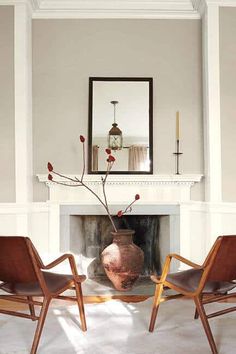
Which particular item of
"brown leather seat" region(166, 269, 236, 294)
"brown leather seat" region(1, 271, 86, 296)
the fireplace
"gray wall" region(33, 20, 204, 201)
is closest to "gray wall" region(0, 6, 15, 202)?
"gray wall" region(33, 20, 204, 201)

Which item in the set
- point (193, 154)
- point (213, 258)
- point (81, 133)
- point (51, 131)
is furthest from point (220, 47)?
point (213, 258)

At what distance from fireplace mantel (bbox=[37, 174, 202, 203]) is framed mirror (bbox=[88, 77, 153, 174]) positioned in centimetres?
10

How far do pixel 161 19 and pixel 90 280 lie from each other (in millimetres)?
2788

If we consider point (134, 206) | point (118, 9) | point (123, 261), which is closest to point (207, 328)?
point (123, 261)

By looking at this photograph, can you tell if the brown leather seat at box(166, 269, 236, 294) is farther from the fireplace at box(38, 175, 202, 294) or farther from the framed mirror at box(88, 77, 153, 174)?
the framed mirror at box(88, 77, 153, 174)

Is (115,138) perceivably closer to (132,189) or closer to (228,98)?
(132,189)

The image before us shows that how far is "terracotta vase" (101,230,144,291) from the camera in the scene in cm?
350

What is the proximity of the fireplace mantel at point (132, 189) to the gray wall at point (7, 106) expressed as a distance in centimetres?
37

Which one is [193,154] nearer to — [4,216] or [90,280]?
[90,280]

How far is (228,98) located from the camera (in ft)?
12.0

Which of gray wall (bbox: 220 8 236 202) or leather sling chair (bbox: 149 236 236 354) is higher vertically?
gray wall (bbox: 220 8 236 202)

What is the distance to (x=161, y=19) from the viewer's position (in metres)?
3.87

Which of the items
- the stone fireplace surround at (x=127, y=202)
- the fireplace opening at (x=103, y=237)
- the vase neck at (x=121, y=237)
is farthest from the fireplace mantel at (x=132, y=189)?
the vase neck at (x=121, y=237)

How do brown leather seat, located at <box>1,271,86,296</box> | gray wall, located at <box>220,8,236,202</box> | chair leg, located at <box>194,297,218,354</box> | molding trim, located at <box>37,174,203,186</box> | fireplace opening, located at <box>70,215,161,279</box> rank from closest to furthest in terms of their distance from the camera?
chair leg, located at <box>194,297,218,354</box> → brown leather seat, located at <box>1,271,86,296</box> → gray wall, located at <box>220,8,236,202</box> → molding trim, located at <box>37,174,203,186</box> → fireplace opening, located at <box>70,215,161,279</box>
